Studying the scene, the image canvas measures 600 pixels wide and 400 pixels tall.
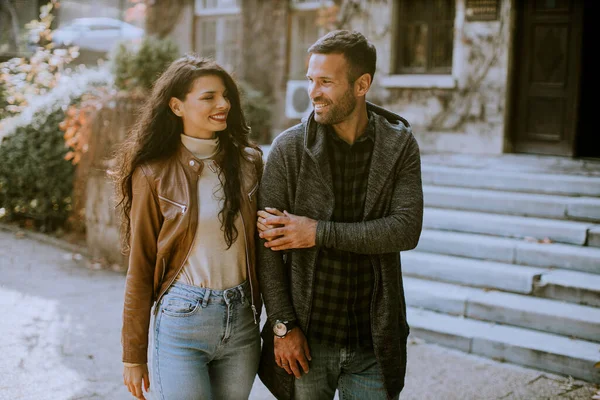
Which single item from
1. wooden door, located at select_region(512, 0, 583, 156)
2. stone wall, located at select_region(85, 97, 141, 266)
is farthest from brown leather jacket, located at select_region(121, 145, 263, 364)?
wooden door, located at select_region(512, 0, 583, 156)

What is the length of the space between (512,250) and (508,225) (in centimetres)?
44

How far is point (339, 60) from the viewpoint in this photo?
2.49 metres

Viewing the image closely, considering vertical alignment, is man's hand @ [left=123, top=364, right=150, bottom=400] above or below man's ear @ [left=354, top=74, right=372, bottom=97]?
below

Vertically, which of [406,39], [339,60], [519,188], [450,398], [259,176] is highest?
[406,39]

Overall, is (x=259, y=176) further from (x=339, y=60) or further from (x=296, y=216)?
(x=339, y=60)

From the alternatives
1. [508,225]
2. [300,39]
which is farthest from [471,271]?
[300,39]

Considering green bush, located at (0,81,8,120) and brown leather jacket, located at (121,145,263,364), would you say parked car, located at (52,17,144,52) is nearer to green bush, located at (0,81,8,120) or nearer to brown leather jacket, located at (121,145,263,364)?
green bush, located at (0,81,8,120)

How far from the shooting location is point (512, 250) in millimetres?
5949

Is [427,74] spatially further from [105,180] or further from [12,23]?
[12,23]

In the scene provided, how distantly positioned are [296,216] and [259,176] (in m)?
0.36

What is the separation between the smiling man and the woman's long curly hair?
5.2 inches

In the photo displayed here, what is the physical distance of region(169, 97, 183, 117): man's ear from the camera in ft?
8.82

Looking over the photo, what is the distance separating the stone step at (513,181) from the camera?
6.74 meters

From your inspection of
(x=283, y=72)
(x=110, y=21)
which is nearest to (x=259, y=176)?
(x=283, y=72)
